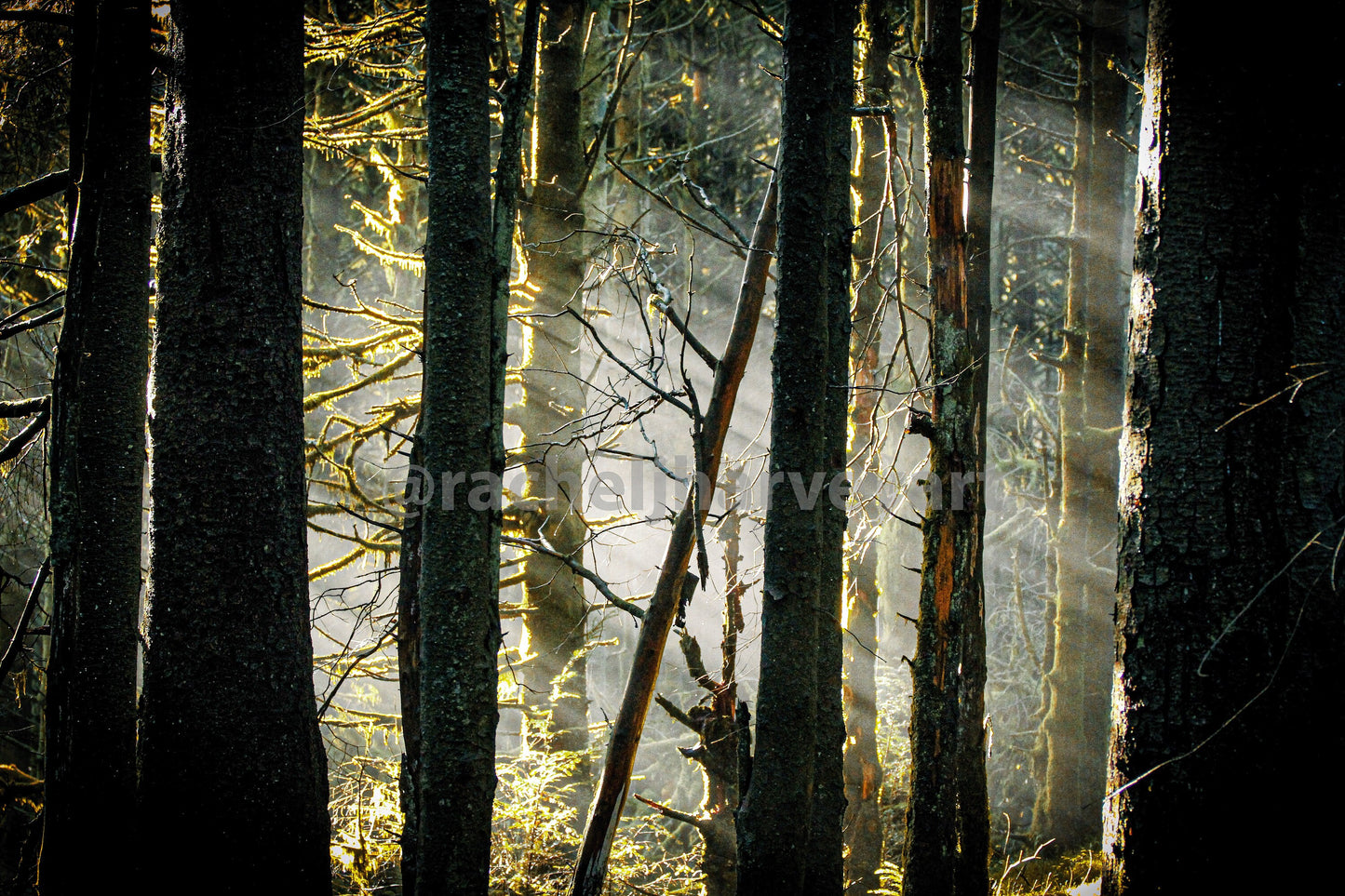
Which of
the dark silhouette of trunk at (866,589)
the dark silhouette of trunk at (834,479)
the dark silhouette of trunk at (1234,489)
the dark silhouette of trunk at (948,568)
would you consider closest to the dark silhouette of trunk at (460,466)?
the dark silhouette of trunk at (834,479)

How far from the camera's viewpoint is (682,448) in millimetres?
22516

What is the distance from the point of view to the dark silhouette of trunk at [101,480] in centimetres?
418

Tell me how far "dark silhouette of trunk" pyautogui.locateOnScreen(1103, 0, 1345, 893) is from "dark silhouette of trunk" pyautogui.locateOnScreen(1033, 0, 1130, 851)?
28.8 ft

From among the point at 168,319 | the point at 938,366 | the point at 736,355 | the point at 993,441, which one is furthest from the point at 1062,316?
the point at 168,319

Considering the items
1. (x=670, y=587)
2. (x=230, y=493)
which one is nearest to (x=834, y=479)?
(x=670, y=587)

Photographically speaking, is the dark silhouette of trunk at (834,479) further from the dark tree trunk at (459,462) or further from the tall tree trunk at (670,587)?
the dark tree trunk at (459,462)

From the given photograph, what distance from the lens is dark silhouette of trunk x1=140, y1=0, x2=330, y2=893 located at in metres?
3.60

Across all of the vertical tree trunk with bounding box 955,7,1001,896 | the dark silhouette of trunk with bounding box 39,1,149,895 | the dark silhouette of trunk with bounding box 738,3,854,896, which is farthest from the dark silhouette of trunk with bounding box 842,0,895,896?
the dark silhouette of trunk with bounding box 39,1,149,895

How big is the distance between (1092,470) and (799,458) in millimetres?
8277

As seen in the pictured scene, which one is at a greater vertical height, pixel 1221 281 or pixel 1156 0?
pixel 1156 0

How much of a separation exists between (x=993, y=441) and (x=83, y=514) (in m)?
17.5

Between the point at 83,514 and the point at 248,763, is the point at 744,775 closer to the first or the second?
→ the point at 248,763

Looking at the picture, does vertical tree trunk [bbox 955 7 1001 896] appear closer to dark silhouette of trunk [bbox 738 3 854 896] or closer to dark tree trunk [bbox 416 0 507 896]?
dark silhouette of trunk [bbox 738 3 854 896]

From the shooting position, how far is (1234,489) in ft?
8.64
